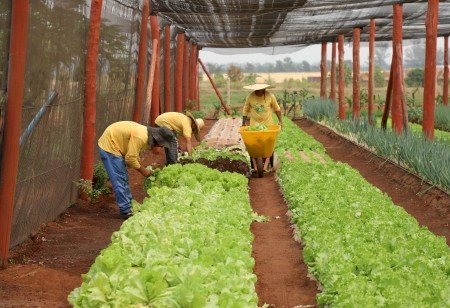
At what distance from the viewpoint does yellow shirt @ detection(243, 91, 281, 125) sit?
13.2 m

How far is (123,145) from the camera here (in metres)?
9.56

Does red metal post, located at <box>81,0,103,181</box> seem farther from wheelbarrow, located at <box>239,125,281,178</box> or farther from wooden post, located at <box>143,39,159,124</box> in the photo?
wooden post, located at <box>143,39,159,124</box>

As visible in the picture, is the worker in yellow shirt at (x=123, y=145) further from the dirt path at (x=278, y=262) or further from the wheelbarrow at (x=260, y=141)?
the wheelbarrow at (x=260, y=141)

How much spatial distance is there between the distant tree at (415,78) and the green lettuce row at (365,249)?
53.2 metres

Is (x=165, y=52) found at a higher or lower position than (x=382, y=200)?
higher

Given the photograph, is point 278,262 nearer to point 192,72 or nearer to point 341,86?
point 341,86

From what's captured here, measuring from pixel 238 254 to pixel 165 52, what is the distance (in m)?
12.7

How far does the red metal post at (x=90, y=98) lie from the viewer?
33.0ft

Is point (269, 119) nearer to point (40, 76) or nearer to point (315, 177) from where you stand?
point (315, 177)

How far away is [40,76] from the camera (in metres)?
8.05

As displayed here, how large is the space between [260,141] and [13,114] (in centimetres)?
617

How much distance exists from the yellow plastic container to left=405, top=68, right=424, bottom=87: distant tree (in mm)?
50160

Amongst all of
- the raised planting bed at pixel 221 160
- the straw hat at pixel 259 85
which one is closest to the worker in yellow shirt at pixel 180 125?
the raised planting bed at pixel 221 160

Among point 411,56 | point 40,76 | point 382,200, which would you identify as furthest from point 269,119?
point 411,56
